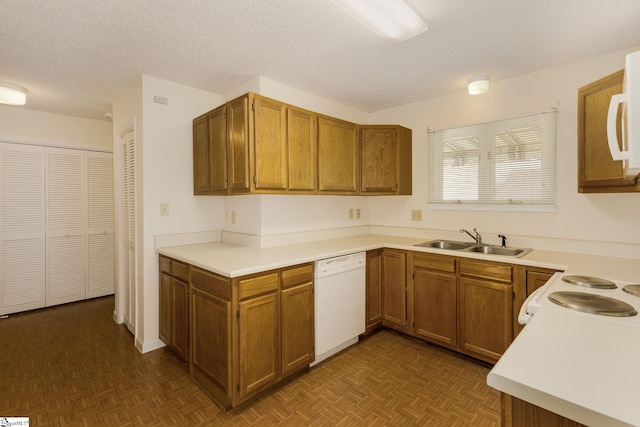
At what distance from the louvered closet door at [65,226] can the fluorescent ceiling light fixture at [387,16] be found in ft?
13.5

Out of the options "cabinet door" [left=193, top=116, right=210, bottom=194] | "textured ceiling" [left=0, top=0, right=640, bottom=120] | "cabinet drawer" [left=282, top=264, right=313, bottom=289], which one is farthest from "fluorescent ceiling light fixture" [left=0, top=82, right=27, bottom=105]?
"cabinet drawer" [left=282, top=264, right=313, bottom=289]

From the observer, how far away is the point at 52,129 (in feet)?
12.4

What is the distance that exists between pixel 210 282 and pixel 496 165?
2768 mm

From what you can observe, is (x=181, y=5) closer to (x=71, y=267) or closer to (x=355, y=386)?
(x=355, y=386)

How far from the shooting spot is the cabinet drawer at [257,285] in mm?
1883

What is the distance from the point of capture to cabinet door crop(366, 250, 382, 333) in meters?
2.89

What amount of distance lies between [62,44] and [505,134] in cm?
369

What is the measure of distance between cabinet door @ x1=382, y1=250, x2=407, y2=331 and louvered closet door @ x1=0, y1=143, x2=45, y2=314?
4.21 m

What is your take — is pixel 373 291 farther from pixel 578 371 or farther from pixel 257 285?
pixel 578 371

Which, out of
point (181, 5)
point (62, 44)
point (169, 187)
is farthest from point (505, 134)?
point (62, 44)

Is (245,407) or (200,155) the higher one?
(200,155)

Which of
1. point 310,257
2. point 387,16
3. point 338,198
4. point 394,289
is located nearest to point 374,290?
point 394,289

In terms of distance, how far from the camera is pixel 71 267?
3965 mm

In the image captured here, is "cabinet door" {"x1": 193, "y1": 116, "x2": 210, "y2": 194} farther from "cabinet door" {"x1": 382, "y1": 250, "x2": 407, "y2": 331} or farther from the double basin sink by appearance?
the double basin sink
